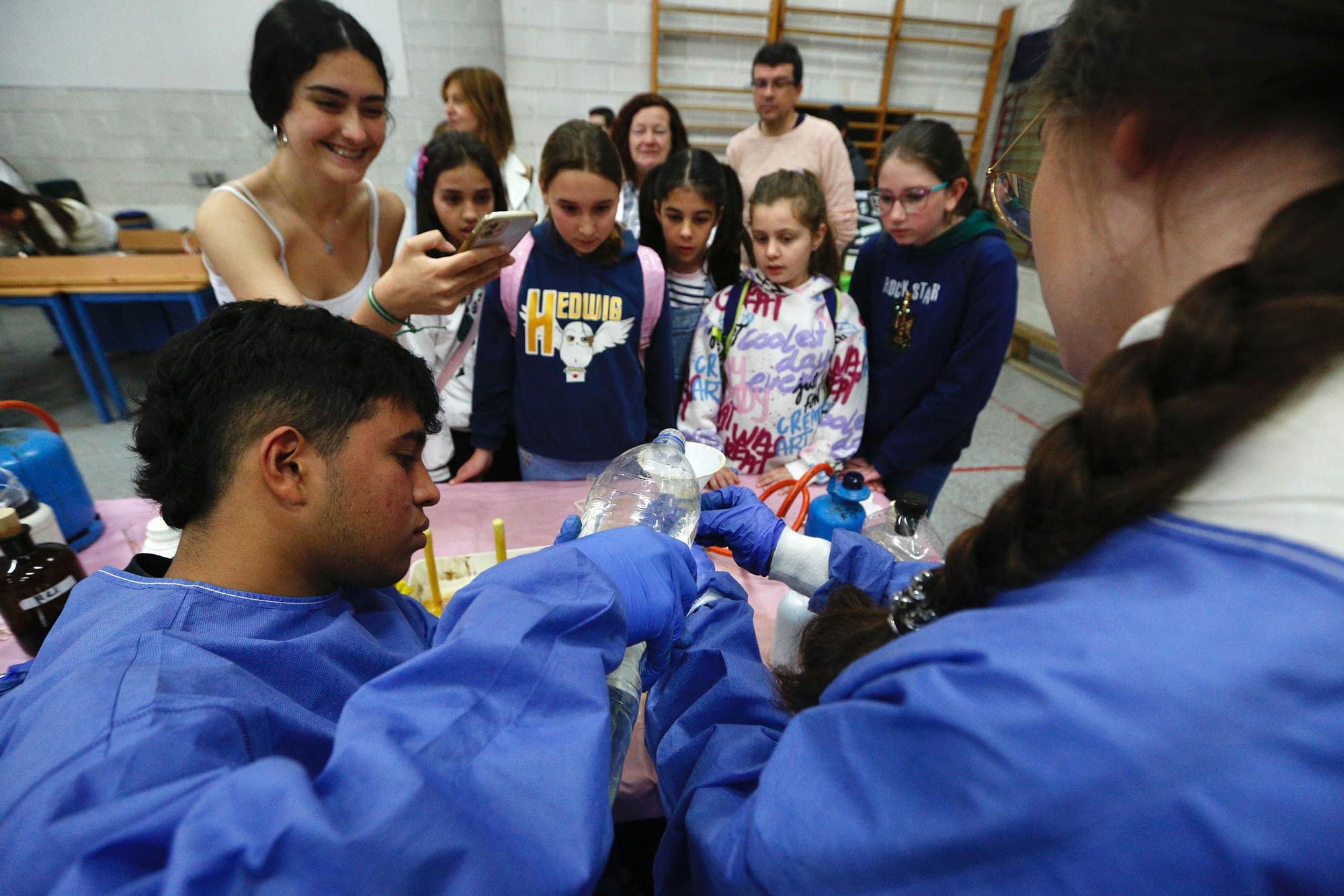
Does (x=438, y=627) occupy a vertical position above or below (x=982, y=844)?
below

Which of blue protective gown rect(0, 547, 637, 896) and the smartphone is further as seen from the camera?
the smartphone

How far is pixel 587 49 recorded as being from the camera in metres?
4.82

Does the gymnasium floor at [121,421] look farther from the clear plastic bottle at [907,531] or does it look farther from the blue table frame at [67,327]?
the clear plastic bottle at [907,531]

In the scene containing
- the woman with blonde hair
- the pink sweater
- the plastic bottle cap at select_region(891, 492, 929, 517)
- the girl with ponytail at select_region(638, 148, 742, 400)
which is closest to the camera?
the plastic bottle cap at select_region(891, 492, 929, 517)

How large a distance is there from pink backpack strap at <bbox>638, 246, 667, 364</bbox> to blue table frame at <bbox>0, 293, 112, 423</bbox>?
12.0 feet

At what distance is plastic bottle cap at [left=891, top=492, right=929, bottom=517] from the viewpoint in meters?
1.09

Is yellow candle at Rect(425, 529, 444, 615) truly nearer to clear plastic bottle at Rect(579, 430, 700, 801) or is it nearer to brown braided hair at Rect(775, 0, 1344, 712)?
clear plastic bottle at Rect(579, 430, 700, 801)

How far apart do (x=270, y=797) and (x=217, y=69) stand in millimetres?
6431

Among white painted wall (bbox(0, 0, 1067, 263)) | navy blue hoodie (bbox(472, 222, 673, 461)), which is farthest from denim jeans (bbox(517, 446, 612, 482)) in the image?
white painted wall (bbox(0, 0, 1067, 263))

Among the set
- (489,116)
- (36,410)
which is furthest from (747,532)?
(489,116)

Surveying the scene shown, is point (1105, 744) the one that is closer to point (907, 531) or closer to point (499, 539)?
point (907, 531)

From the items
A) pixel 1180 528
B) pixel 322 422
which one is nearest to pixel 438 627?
pixel 322 422

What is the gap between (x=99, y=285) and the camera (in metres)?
3.48

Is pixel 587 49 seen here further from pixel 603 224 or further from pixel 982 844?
pixel 982 844
